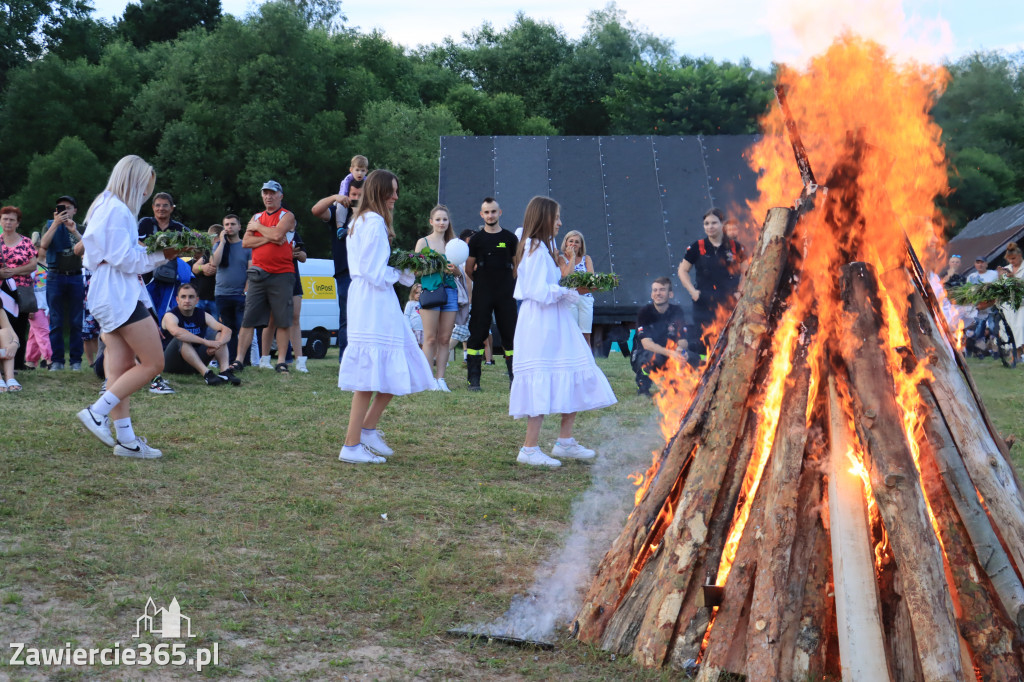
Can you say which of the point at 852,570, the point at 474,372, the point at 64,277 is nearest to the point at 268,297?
the point at 64,277

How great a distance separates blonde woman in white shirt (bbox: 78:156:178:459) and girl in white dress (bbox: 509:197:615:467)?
266cm

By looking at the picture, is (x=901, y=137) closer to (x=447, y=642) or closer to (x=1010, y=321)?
(x=447, y=642)

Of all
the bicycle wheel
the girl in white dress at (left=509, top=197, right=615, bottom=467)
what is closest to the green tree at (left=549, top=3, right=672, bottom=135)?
the bicycle wheel

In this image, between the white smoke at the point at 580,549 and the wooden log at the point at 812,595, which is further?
the white smoke at the point at 580,549

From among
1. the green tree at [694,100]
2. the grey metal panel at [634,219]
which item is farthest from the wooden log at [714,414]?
the green tree at [694,100]

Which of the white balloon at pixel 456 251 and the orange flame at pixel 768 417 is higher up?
the white balloon at pixel 456 251

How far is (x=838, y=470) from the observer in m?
3.56

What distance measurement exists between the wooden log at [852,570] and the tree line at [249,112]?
3005 cm

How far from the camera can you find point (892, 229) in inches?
156

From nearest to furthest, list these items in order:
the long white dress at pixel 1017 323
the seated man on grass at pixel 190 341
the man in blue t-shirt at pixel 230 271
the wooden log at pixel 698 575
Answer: the wooden log at pixel 698 575 < the seated man on grass at pixel 190 341 < the man in blue t-shirt at pixel 230 271 < the long white dress at pixel 1017 323

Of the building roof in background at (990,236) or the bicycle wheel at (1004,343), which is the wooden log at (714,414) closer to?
the bicycle wheel at (1004,343)

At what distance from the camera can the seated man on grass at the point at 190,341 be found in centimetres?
1087

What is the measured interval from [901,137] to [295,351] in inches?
372

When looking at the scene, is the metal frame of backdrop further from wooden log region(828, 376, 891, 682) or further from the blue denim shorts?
wooden log region(828, 376, 891, 682)
